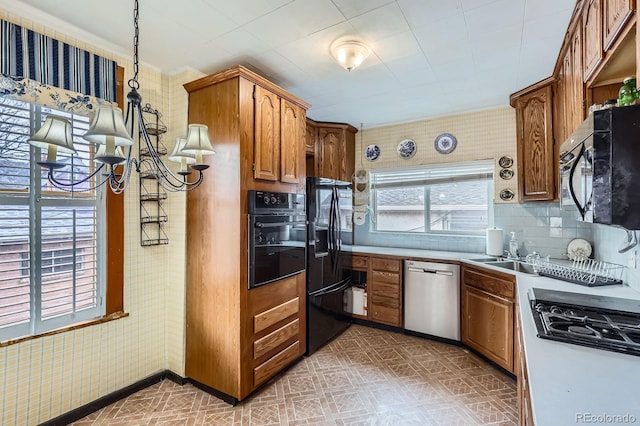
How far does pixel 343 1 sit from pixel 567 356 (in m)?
2.02

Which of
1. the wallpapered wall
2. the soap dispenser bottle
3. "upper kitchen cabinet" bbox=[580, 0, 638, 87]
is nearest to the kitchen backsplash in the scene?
the soap dispenser bottle

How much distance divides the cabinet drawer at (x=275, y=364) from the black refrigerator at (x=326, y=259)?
24 centimetres

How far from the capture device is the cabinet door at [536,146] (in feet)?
9.00

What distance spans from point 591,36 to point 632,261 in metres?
1.46

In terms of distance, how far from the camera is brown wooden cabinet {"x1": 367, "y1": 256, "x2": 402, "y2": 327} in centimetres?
345

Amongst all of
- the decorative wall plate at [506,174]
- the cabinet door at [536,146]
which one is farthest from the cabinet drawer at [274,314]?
the decorative wall plate at [506,174]

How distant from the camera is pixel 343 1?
1721 millimetres

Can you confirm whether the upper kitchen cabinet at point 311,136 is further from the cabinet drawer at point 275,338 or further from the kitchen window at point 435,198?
the cabinet drawer at point 275,338

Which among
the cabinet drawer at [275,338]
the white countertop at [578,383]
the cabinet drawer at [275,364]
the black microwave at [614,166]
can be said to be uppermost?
the black microwave at [614,166]

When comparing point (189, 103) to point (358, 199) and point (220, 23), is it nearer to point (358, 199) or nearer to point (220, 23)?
point (220, 23)

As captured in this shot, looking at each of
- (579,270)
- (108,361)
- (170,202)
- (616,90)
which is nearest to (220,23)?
(170,202)

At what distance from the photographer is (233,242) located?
2.22 m

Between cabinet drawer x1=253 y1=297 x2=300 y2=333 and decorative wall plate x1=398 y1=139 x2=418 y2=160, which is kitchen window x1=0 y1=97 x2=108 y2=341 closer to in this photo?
cabinet drawer x1=253 y1=297 x2=300 y2=333

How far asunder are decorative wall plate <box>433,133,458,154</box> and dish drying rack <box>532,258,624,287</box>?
1.70 metres
